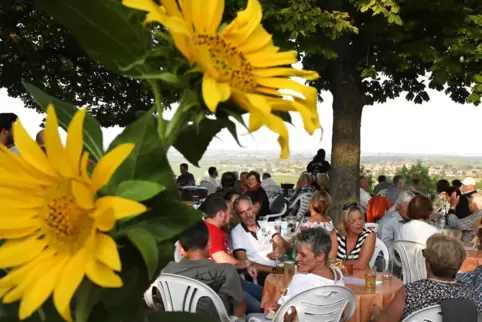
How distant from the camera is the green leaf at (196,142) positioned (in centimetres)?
74

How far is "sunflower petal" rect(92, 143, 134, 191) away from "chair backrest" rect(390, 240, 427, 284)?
638 cm

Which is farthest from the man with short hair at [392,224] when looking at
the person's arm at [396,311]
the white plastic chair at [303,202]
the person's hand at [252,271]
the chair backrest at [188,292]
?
the chair backrest at [188,292]

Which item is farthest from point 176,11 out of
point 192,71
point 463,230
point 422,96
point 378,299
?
point 422,96

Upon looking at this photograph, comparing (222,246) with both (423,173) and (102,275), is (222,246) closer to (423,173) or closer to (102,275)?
(102,275)

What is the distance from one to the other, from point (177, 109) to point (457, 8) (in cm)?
931

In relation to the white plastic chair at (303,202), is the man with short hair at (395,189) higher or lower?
higher

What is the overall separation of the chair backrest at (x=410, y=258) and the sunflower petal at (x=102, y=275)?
20.9 ft

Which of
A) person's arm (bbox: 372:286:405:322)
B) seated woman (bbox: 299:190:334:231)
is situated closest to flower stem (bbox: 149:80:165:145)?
person's arm (bbox: 372:286:405:322)

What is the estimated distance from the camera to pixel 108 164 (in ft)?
1.82

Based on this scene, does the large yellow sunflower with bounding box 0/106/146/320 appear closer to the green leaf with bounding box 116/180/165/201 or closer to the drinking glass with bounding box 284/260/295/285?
the green leaf with bounding box 116/180/165/201

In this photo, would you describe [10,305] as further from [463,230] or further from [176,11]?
[463,230]

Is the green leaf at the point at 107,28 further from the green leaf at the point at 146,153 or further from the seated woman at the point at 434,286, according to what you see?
the seated woman at the point at 434,286

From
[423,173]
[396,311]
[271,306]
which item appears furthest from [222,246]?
[423,173]

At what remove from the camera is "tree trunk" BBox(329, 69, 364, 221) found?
1023 centimetres
